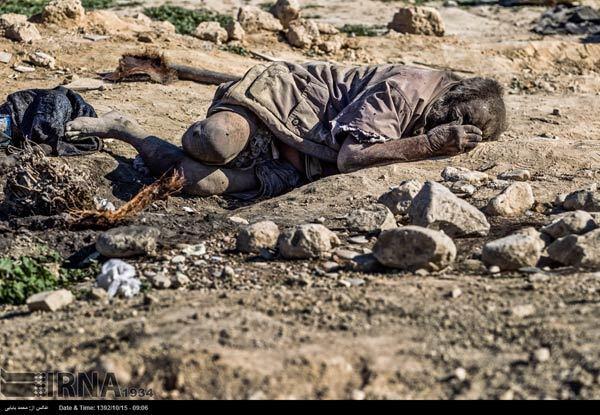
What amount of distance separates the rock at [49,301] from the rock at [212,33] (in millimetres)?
6712

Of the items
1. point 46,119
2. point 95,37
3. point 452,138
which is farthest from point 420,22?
point 46,119

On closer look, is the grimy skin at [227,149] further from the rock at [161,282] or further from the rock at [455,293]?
the rock at [455,293]

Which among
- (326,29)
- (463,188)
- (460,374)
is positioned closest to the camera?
(460,374)

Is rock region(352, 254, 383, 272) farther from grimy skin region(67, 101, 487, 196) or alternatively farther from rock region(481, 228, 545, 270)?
grimy skin region(67, 101, 487, 196)

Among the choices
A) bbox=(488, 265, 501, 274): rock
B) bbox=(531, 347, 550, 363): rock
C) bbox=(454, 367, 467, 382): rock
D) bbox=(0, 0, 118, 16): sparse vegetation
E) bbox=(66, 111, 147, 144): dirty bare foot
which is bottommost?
bbox=(0, 0, 118, 16): sparse vegetation

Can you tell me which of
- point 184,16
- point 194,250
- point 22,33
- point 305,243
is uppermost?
point 305,243

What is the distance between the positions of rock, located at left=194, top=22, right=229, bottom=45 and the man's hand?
196 inches

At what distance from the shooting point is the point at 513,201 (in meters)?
5.85

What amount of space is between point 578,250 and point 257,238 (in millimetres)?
A: 1643

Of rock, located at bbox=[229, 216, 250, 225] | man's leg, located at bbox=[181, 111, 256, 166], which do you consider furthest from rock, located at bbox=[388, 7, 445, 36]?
rock, located at bbox=[229, 216, 250, 225]

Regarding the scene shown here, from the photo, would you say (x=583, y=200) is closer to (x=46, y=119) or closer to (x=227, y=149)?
(x=227, y=149)

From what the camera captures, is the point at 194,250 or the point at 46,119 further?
the point at 46,119

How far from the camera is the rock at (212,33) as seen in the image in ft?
36.2

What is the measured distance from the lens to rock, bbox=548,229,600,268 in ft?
15.6
